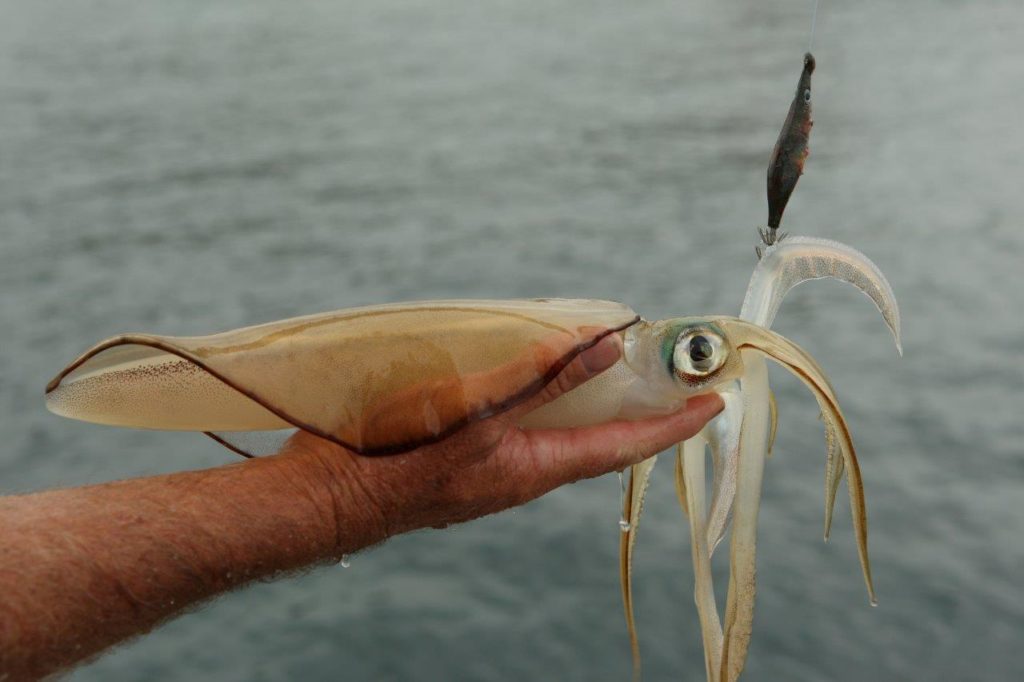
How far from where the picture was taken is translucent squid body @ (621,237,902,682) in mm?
2189

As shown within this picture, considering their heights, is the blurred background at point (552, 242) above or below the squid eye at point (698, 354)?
below

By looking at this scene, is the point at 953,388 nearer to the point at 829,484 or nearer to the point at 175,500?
the point at 829,484

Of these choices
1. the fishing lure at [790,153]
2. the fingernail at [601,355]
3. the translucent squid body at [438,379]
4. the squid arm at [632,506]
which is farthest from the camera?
the squid arm at [632,506]

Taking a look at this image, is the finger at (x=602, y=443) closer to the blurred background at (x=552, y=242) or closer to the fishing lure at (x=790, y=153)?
the fishing lure at (x=790, y=153)

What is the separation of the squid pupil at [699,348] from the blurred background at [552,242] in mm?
2327

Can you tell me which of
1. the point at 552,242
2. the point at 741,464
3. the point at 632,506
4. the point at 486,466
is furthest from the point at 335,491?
the point at 552,242

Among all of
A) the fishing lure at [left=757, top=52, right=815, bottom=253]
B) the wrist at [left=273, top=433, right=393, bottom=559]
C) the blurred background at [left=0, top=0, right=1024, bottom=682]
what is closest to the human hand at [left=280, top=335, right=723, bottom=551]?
the wrist at [left=273, top=433, right=393, bottom=559]

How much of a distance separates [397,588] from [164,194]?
6829 mm

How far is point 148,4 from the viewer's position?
20125 millimetres

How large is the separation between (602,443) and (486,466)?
210 mm

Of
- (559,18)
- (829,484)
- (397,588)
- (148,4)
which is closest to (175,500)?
(829,484)

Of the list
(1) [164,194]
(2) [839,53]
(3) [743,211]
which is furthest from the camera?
(2) [839,53]

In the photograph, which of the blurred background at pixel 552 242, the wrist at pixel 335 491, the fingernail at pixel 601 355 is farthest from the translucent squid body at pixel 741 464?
the blurred background at pixel 552 242

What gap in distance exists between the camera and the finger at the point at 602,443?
6.83ft
